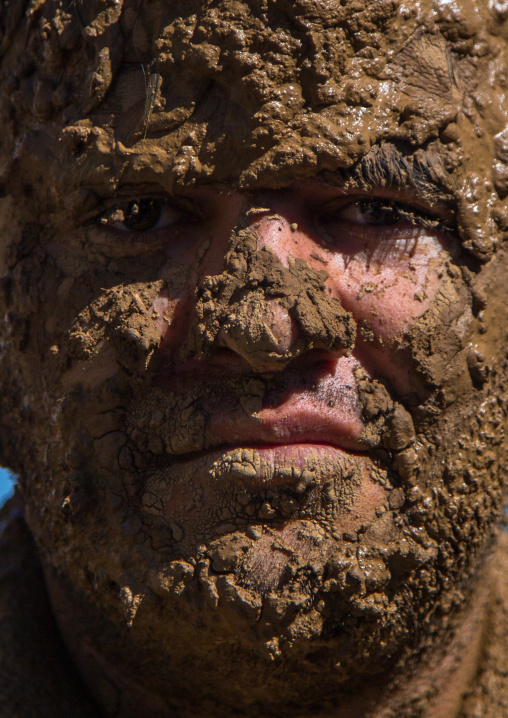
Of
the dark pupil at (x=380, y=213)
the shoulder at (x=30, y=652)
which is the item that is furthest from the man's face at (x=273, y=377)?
the shoulder at (x=30, y=652)

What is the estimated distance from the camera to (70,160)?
2117 mm

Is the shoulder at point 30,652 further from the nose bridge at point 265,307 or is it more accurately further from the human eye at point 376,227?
the human eye at point 376,227

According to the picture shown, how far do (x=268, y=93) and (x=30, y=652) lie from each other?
156 centimetres

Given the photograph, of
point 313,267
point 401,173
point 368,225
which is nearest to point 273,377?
point 313,267

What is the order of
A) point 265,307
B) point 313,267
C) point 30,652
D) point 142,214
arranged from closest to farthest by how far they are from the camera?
point 265,307
point 313,267
point 142,214
point 30,652

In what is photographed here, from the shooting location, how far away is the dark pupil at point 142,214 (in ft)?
6.89

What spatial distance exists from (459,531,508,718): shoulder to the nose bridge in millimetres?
875

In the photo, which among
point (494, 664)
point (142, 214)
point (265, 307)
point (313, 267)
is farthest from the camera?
point (494, 664)

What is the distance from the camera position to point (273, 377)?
190cm

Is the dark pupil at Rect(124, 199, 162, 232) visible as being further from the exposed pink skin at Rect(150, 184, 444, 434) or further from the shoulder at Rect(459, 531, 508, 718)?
the shoulder at Rect(459, 531, 508, 718)

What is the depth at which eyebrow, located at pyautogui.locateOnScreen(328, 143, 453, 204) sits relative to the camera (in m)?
1.96

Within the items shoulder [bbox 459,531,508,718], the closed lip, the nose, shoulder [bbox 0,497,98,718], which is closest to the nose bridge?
the nose

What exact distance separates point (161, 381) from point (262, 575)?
1.61ft

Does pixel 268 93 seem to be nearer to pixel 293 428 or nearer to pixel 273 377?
pixel 273 377
